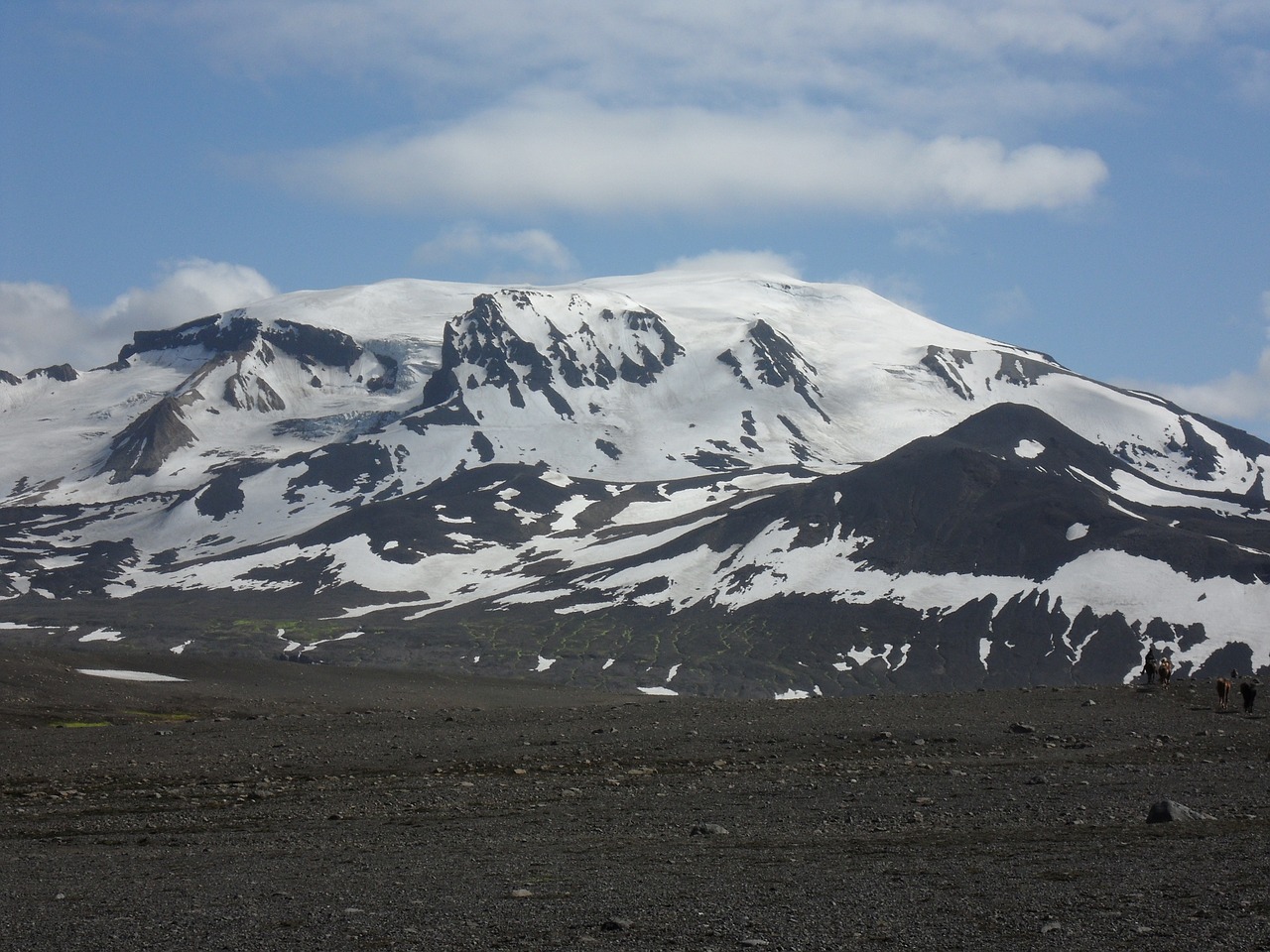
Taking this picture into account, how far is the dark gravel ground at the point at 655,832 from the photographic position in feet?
56.0

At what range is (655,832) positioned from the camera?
24531 millimetres

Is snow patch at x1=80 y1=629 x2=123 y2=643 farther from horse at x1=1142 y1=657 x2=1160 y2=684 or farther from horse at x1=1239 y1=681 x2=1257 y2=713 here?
horse at x1=1239 y1=681 x2=1257 y2=713

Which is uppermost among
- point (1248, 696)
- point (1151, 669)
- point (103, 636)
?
point (103, 636)

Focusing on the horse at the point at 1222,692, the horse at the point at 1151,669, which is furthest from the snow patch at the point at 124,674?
the horse at the point at 1222,692

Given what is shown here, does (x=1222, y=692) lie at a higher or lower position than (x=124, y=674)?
lower

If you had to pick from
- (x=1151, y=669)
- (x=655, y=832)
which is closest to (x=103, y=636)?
(x=1151, y=669)

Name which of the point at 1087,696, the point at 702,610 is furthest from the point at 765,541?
the point at 1087,696

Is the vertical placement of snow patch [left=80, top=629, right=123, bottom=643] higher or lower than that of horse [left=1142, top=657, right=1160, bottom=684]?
higher

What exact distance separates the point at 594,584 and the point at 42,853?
171 meters

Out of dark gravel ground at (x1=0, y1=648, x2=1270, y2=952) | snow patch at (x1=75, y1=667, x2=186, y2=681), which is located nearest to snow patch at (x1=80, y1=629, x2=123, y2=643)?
snow patch at (x1=75, y1=667, x2=186, y2=681)

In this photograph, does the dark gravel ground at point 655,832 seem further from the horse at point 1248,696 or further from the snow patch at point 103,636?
the snow patch at point 103,636

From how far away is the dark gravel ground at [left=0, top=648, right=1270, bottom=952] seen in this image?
17.1 meters

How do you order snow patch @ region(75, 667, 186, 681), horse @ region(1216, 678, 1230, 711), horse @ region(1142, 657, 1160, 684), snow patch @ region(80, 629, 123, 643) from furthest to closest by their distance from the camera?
1. snow patch @ region(80, 629, 123, 643)
2. snow patch @ region(75, 667, 186, 681)
3. horse @ region(1142, 657, 1160, 684)
4. horse @ region(1216, 678, 1230, 711)

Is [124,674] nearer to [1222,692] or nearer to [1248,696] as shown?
[1222,692]
